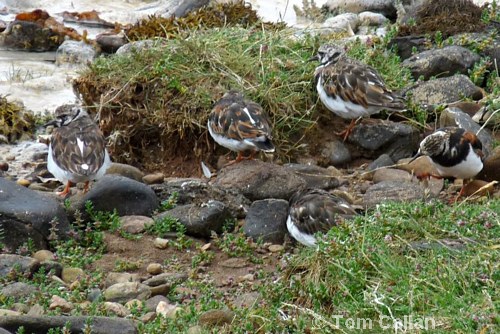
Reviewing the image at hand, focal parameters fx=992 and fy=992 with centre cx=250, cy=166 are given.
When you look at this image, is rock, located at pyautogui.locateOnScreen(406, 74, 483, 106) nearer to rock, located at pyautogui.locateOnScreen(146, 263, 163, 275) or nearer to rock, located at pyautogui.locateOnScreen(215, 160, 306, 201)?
rock, located at pyautogui.locateOnScreen(215, 160, 306, 201)

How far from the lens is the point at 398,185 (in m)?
9.01

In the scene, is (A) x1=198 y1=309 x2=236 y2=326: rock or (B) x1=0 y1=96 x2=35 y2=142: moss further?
(B) x1=0 y1=96 x2=35 y2=142: moss

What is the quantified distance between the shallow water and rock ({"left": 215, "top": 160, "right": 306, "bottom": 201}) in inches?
173

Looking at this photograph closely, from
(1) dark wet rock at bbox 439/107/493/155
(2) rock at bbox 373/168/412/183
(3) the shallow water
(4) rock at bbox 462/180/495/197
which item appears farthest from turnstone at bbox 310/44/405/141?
(3) the shallow water

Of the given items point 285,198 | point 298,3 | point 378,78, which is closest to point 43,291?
point 285,198

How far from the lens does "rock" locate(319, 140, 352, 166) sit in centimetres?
1070

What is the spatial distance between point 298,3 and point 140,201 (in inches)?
401

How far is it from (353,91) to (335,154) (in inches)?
29.3

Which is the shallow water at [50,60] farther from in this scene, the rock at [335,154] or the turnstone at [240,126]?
the turnstone at [240,126]

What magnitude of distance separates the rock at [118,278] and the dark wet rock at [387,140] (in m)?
3.80

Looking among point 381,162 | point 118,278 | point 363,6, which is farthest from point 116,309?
point 363,6

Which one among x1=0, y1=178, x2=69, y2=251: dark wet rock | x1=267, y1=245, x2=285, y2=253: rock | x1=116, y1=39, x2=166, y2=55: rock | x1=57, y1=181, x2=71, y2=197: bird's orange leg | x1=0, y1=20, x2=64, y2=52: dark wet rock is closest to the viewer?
x1=0, y1=178, x2=69, y2=251: dark wet rock

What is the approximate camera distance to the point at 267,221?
28.4 ft

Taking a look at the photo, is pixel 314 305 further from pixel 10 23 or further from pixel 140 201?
pixel 10 23
